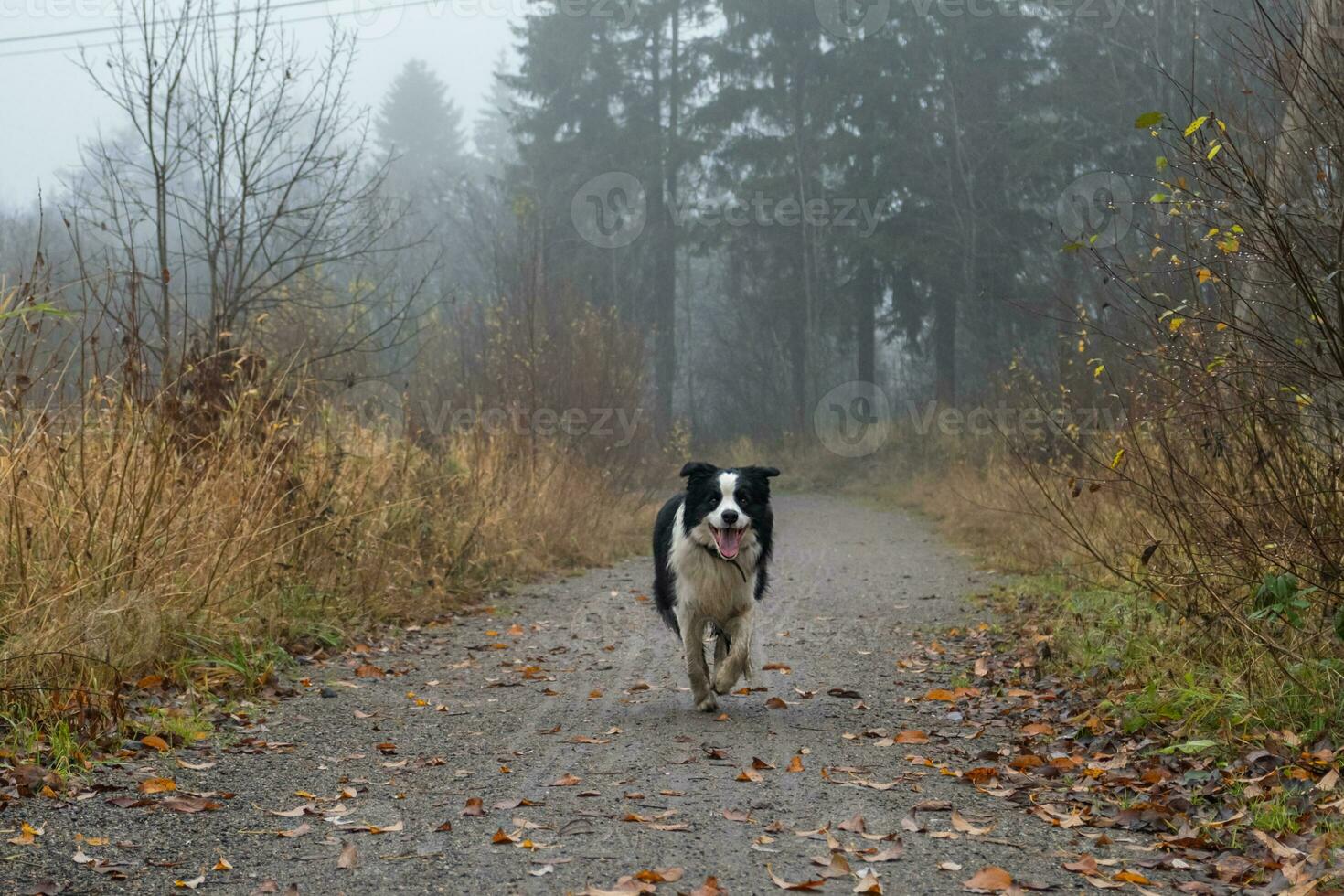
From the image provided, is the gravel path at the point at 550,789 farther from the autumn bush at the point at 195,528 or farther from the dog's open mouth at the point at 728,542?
the dog's open mouth at the point at 728,542

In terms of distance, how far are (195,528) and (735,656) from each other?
3.28 meters

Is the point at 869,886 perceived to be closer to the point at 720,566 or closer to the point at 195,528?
the point at 720,566

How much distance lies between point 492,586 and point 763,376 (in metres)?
28.7

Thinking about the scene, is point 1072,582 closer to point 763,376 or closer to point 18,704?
point 18,704

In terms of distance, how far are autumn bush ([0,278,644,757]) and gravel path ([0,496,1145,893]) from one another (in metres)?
0.58

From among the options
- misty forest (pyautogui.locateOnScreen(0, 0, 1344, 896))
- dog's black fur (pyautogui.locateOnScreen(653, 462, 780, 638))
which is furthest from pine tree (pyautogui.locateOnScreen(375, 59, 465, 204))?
dog's black fur (pyautogui.locateOnScreen(653, 462, 780, 638))

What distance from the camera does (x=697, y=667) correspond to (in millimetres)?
6094

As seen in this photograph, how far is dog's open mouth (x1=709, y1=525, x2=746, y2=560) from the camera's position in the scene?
6234mm

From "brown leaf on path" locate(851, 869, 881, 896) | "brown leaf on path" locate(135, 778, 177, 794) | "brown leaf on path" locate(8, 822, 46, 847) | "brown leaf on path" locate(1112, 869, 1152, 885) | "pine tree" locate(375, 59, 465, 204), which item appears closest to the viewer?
"brown leaf on path" locate(851, 869, 881, 896)

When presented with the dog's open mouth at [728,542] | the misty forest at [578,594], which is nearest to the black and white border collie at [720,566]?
the dog's open mouth at [728,542]

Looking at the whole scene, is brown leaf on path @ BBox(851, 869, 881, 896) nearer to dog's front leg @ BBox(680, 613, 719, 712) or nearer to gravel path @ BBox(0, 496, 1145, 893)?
gravel path @ BBox(0, 496, 1145, 893)

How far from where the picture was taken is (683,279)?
5156 cm

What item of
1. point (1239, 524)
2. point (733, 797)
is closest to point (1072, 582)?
point (1239, 524)

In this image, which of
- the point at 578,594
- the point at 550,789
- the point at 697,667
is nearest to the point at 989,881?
Answer: the point at 550,789
